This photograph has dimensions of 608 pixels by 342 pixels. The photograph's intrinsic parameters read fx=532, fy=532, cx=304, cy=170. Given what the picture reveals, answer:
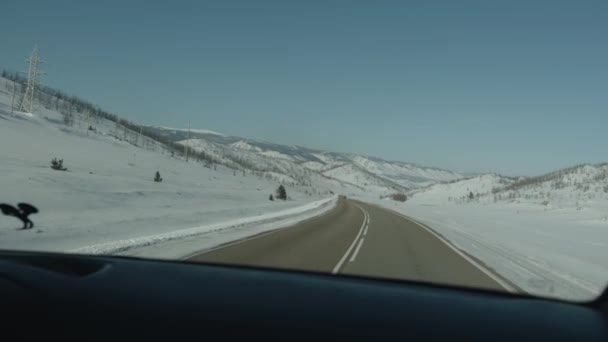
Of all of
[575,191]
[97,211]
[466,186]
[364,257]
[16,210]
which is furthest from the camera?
[466,186]

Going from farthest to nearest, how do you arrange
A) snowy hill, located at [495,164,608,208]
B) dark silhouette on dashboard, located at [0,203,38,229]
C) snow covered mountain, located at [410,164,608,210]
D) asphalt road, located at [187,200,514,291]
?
snow covered mountain, located at [410,164,608,210] → snowy hill, located at [495,164,608,208] → asphalt road, located at [187,200,514,291] → dark silhouette on dashboard, located at [0,203,38,229]

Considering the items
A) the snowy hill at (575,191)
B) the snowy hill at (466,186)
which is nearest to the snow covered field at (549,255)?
the snowy hill at (575,191)

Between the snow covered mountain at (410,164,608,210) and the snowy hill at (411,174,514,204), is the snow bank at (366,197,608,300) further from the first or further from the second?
the snowy hill at (411,174,514,204)

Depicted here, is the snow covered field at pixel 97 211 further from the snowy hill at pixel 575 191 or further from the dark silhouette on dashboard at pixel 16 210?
the snowy hill at pixel 575 191

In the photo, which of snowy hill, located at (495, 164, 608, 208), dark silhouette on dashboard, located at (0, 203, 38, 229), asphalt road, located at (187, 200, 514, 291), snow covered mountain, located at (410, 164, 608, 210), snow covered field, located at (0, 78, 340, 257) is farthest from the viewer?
snow covered mountain, located at (410, 164, 608, 210)

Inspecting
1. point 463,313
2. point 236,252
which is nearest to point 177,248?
point 236,252

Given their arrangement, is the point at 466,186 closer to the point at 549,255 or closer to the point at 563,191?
the point at 563,191

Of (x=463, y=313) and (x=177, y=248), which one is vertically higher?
(x=463, y=313)

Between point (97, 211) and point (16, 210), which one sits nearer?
point (16, 210)

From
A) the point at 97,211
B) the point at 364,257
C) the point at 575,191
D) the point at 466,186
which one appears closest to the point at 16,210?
the point at 364,257

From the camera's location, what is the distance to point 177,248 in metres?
13.6

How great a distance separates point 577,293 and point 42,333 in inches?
354

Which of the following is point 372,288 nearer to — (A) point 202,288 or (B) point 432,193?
(A) point 202,288

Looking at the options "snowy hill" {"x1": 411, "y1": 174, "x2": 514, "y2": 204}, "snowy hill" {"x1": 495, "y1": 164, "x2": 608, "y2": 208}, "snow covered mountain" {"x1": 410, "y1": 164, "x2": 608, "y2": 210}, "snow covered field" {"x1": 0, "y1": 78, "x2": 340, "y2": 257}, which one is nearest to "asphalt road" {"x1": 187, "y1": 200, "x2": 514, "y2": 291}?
"snow covered field" {"x1": 0, "y1": 78, "x2": 340, "y2": 257}
